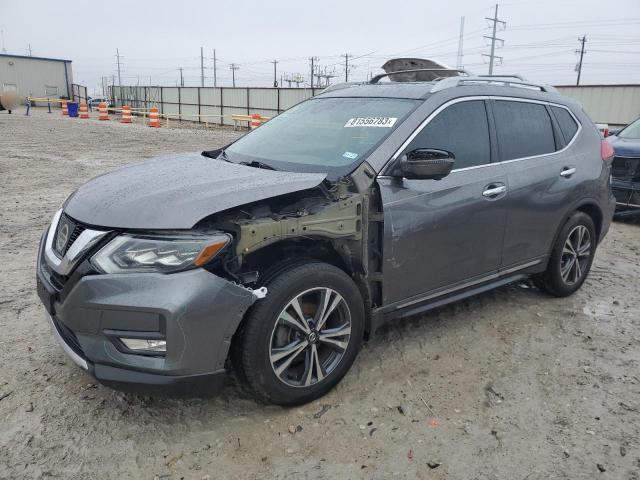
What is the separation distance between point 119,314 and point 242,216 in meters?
0.76

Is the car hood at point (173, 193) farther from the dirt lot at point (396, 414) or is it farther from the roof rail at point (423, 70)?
the roof rail at point (423, 70)

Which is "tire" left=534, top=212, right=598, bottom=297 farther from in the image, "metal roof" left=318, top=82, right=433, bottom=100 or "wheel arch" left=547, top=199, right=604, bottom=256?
"metal roof" left=318, top=82, right=433, bottom=100

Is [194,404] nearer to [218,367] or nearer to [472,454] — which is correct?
[218,367]

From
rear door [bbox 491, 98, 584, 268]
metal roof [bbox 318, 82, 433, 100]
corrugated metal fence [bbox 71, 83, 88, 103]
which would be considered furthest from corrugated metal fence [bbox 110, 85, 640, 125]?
metal roof [bbox 318, 82, 433, 100]

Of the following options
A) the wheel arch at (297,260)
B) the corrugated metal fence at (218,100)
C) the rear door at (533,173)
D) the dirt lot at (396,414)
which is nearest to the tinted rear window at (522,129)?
the rear door at (533,173)

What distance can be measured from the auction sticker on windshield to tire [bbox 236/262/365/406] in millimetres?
1045

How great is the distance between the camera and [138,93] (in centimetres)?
4528

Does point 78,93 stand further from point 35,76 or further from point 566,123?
point 566,123

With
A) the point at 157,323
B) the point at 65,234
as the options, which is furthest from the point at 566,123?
the point at 65,234

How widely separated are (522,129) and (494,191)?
2.31 ft

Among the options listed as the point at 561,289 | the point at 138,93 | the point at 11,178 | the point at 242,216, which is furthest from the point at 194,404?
the point at 138,93

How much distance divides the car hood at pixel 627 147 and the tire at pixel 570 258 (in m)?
3.48

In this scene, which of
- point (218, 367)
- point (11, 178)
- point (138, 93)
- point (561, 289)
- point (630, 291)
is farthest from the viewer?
point (138, 93)

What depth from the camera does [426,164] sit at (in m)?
3.02
